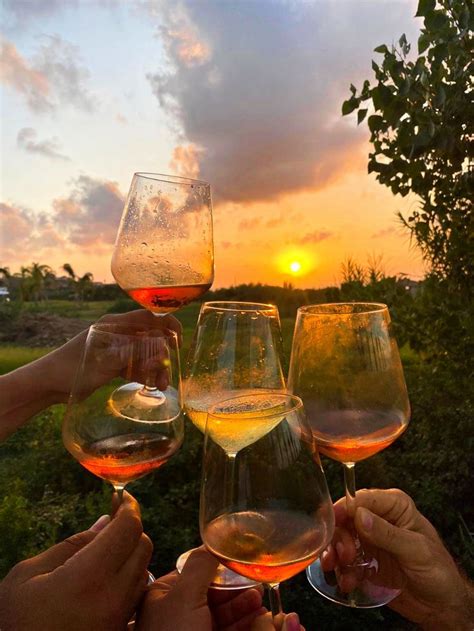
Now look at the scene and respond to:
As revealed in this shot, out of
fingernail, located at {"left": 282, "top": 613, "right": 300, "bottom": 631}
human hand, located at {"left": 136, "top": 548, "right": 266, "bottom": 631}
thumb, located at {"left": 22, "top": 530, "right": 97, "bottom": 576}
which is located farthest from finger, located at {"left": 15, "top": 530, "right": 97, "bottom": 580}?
fingernail, located at {"left": 282, "top": 613, "right": 300, "bottom": 631}

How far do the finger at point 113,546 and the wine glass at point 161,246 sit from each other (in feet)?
2.85

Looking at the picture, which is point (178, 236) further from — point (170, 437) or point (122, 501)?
point (122, 501)

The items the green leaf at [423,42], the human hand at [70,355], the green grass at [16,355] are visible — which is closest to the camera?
the human hand at [70,355]

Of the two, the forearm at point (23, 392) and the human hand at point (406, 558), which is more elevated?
the forearm at point (23, 392)

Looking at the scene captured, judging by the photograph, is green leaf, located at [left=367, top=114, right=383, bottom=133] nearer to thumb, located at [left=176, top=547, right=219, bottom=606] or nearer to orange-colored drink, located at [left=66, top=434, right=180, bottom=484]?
orange-colored drink, located at [left=66, top=434, right=180, bottom=484]

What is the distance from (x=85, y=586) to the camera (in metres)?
1.33

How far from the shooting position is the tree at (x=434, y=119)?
8.22 feet

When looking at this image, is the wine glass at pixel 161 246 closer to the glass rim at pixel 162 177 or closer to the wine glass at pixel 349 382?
the glass rim at pixel 162 177

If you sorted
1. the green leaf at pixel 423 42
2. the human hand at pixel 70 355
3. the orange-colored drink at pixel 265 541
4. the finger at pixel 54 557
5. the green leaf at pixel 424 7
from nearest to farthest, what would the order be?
the orange-colored drink at pixel 265 541, the finger at pixel 54 557, the human hand at pixel 70 355, the green leaf at pixel 424 7, the green leaf at pixel 423 42

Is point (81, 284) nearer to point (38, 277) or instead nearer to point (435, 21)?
point (38, 277)

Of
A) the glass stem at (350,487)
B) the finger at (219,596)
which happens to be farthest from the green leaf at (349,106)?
the finger at (219,596)

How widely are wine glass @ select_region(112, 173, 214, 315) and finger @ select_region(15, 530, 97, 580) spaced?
2.86 feet

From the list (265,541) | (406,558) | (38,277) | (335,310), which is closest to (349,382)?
(335,310)

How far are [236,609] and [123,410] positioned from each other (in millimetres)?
672
